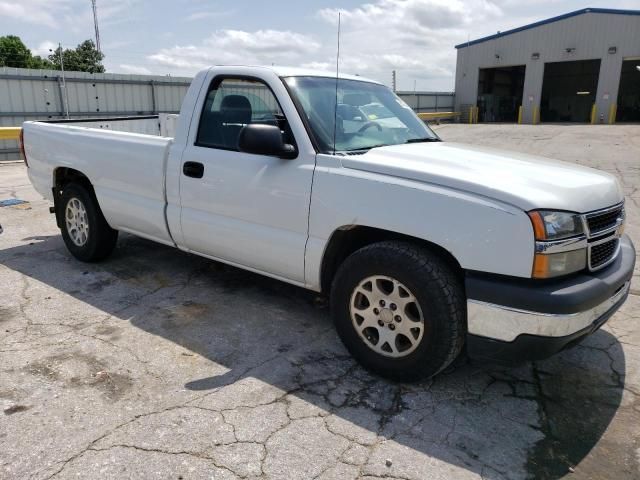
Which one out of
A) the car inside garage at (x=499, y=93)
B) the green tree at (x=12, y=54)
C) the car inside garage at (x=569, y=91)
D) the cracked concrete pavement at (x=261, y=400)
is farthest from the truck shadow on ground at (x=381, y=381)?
the green tree at (x=12, y=54)

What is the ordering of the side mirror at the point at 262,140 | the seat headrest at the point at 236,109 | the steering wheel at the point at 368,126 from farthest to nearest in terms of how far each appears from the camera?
the seat headrest at the point at 236,109 < the steering wheel at the point at 368,126 < the side mirror at the point at 262,140

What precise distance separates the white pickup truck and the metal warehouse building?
32.7 meters

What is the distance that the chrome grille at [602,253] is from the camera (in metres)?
2.84

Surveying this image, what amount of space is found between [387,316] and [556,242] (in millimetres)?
1016

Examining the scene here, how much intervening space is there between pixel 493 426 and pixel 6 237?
5.97m

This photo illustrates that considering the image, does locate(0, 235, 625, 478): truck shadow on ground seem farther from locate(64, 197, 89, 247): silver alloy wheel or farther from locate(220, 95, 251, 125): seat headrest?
locate(220, 95, 251, 125): seat headrest

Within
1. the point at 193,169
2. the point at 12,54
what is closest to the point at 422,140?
the point at 193,169

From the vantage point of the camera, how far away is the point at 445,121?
37.3 metres

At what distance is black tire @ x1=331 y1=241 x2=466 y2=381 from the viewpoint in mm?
2824

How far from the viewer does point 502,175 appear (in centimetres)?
289

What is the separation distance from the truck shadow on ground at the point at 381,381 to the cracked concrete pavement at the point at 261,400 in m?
0.01

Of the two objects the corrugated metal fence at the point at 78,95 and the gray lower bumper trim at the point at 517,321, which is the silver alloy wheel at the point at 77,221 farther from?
the corrugated metal fence at the point at 78,95

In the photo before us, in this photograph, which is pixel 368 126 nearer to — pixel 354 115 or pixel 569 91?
pixel 354 115

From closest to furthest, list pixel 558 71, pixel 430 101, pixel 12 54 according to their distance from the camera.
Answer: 1. pixel 430 101
2. pixel 558 71
3. pixel 12 54
